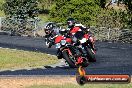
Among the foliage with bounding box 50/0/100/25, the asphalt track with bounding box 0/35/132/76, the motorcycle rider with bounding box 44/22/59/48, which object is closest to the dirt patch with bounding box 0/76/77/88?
the motorcycle rider with bounding box 44/22/59/48

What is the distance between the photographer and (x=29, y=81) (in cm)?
1830

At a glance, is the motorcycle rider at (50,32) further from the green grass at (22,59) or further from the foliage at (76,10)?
the foliage at (76,10)

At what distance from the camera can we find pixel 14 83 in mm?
18109

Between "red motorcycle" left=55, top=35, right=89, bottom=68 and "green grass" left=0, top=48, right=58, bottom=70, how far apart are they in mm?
6027

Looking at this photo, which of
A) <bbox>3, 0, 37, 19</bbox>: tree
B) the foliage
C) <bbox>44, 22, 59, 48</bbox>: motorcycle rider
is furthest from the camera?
<bbox>3, 0, 37, 19</bbox>: tree

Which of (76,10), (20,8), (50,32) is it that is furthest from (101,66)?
(20,8)

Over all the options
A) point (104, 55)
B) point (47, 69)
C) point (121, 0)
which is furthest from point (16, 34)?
point (47, 69)

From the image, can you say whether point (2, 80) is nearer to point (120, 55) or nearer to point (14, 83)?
point (14, 83)

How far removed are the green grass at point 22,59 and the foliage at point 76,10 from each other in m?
19.9

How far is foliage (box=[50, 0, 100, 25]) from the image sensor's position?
50.6 metres

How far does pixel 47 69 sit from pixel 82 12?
94.5 feet

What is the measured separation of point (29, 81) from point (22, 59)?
31.1 feet

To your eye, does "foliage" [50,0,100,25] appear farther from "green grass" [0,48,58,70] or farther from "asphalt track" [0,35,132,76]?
"green grass" [0,48,58,70]

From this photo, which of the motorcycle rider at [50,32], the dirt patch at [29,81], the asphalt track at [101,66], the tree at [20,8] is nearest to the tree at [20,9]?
the tree at [20,8]
